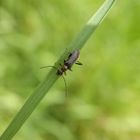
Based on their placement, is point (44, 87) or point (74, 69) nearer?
point (44, 87)

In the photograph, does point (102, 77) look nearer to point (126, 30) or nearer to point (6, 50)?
point (126, 30)

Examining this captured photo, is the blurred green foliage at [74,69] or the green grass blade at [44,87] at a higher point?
the blurred green foliage at [74,69]

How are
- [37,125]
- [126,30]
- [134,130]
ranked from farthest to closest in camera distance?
[126,30] → [134,130] → [37,125]

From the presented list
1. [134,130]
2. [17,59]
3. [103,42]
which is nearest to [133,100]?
[134,130]

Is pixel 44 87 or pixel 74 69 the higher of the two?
pixel 74 69

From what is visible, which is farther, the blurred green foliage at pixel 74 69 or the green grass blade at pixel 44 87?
the blurred green foliage at pixel 74 69
